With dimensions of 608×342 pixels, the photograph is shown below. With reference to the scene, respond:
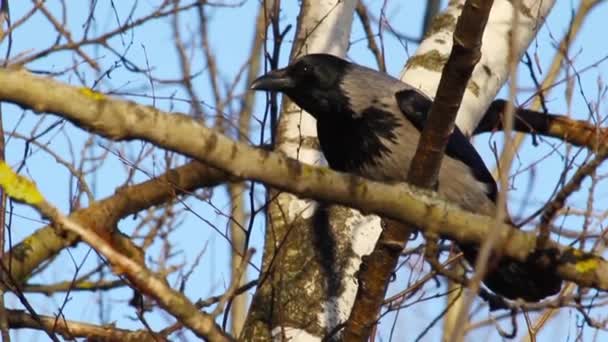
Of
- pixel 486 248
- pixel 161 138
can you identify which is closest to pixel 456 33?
pixel 161 138

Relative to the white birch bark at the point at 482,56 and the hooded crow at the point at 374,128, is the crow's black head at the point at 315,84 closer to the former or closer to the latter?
the hooded crow at the point at 374,128

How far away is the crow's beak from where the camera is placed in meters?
4.99

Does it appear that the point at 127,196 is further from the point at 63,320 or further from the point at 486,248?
the point at 486,248

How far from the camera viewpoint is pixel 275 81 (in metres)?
5.04

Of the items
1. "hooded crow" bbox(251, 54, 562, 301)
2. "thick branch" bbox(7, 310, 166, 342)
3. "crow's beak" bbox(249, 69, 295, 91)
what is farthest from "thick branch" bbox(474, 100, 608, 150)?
"thick branch" bbox(7, 310, 166, 342)

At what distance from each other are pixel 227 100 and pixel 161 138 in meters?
4.99

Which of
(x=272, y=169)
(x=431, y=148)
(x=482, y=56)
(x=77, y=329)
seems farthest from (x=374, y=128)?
(x=272, y=169)

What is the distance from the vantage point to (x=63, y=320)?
4438 millimetres

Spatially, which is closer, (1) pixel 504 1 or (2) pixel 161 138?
(2) pixel 161 138

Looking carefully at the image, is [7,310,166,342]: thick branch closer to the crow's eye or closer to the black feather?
the black feather

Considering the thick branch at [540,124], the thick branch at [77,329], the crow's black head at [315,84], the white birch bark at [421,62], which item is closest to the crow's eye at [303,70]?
the crow's black head at [315,84]

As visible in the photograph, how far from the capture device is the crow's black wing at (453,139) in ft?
17.1

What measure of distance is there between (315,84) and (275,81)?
0.29 metres

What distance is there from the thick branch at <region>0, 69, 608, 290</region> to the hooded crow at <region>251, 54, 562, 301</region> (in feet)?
5.30
